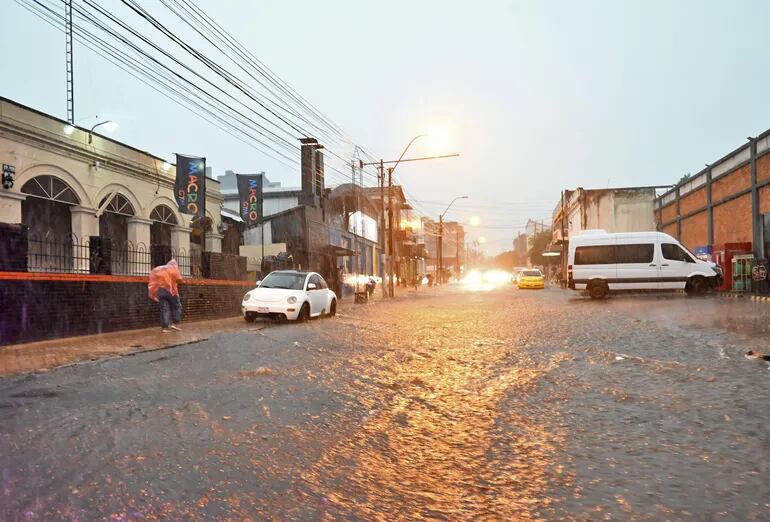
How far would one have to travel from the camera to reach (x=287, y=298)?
579 inches

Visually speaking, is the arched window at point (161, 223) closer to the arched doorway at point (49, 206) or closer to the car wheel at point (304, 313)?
the arched doorway at point (49, 206)

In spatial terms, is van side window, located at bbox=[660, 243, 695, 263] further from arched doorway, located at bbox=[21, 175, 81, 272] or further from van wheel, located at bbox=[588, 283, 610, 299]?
arched doorway, located at bbox=[21, 175, 81, 272]

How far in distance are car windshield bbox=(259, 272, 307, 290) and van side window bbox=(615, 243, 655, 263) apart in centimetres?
1306

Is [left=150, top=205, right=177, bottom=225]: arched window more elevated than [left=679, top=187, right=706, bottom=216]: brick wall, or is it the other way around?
[left=679, top=187, right=706, bottom=216]: brick wall

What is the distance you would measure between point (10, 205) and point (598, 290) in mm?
19998

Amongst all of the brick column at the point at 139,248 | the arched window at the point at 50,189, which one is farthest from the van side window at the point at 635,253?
the arched window at the point at 50,189

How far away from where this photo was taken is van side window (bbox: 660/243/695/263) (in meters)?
21.9

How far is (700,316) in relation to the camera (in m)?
13.6

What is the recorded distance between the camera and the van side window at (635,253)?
22.1 meters

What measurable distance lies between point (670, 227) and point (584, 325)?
95.4 ft

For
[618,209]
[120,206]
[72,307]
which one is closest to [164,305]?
[72,307]

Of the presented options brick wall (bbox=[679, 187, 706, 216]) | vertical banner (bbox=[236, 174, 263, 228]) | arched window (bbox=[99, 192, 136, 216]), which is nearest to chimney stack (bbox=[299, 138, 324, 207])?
vertical banner (bbox=[236, 174, 263, 228])

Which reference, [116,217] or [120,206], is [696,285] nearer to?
[120,206]

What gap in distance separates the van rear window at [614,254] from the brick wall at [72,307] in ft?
49.9
